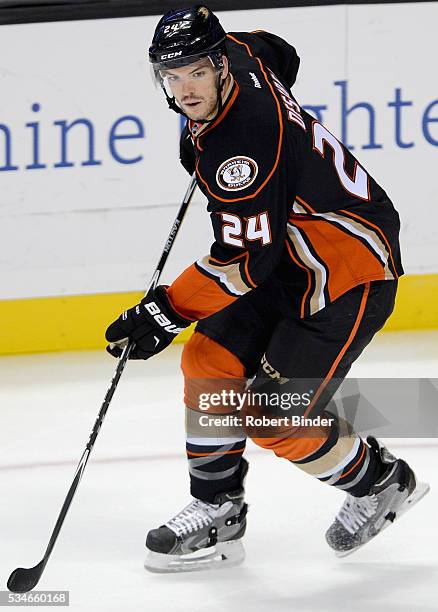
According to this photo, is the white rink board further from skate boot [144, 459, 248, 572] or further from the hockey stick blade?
the hockey stick blade

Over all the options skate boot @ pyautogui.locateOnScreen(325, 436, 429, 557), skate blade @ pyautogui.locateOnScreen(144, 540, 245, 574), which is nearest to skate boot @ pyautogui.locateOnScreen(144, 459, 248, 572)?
skate blade @ pyautogui.locateOnScreen(144, 540, 245, 574)

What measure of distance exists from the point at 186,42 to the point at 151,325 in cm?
60

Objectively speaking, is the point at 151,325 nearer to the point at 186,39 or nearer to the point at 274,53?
the point at 186,39

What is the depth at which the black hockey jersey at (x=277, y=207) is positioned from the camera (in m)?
2.68

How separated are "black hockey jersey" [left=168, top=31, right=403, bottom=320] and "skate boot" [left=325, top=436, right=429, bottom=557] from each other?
1.61ft

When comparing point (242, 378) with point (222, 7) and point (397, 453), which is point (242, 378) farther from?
point (222, 7)

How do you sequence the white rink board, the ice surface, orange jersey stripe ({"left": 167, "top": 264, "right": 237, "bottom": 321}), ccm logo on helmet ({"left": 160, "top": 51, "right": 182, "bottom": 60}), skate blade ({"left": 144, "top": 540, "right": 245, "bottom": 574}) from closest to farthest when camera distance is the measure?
ccm logo on helmet ({"left": 160, "top": 51, "right": 182, "bottom": 60}) < orange jersey stripe ({"left": 167, "top": 264, "right": 237, "bottom": 321}) < the ice surface < skate blade ({"left": 144, "top": 540, "right": 245, "bottom": 574}) < the white rink board

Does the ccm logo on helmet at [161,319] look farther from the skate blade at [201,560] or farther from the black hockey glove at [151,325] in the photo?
the skate blade at [201,560]

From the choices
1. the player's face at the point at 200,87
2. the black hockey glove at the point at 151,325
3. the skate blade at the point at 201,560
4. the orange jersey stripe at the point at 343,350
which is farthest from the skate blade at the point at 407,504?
the player's face at the point at 200,87

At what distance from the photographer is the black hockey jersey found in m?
2.68

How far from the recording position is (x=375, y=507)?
318 centimetres

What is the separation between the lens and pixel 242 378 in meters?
3.06

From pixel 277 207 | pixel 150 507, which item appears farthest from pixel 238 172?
pixel 150 507

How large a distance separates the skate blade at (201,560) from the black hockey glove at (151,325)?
0.50 meters
